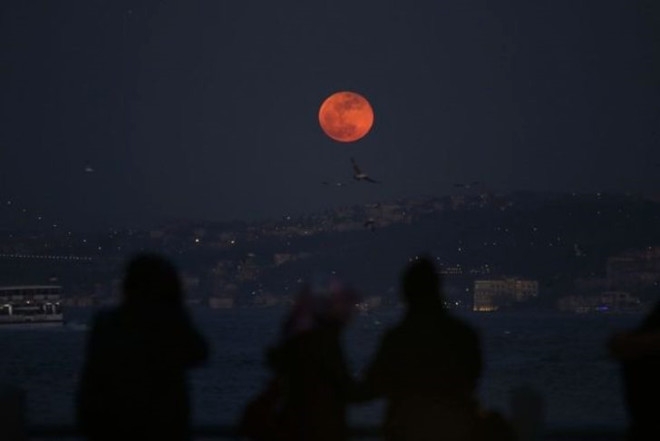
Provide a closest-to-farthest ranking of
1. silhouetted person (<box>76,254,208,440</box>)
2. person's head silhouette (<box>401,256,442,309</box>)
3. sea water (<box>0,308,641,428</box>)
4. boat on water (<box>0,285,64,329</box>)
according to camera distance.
Result: silhouetted person (<box>76,254,208,440</box>) < person's head silhouette (<box>401,256,442,309</box>) < sea water (<box>0,308,641,428</box>) < boat on water (<box>0,285,64,329</box>)

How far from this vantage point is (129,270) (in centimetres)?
649

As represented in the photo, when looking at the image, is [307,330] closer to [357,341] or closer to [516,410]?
[516,410]

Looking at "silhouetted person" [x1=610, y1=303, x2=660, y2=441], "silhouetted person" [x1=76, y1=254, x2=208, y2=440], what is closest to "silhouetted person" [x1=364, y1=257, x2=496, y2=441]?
"silhouetted person" [x1=76, y1=254, x2=208, y2=440]

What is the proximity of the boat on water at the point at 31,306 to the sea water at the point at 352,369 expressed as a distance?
1.18m

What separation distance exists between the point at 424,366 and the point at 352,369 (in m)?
68.7

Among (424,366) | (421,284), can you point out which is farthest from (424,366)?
(421,284)

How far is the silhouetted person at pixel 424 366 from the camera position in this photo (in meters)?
6.59

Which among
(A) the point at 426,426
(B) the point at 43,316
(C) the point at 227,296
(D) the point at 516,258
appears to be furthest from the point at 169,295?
(C) the point at 227,296

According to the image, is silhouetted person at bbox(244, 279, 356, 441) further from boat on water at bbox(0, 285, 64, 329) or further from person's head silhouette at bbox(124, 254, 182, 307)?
boat on water at bbox(0, 285, 64, 329)

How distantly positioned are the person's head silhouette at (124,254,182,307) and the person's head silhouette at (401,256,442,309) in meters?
1.05

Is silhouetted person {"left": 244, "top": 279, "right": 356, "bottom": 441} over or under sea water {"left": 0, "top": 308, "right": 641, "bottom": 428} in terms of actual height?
over

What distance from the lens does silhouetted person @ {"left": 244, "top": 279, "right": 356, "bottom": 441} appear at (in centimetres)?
671

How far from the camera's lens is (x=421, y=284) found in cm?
666

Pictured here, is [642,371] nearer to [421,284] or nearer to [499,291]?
[421,284]
